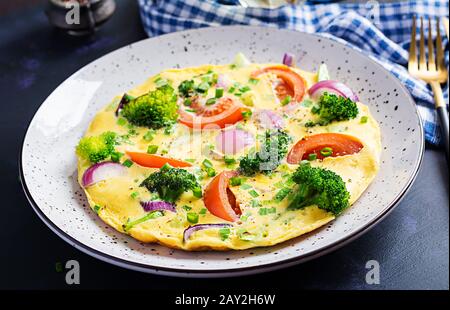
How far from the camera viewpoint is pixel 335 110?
422 cm

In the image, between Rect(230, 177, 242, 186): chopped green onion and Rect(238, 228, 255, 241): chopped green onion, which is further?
Rect(230, 177, 242, 186): chopped green onion

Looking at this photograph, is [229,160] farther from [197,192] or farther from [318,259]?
[318,259]

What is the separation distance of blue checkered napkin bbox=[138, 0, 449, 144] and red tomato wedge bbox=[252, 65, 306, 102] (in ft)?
2.41

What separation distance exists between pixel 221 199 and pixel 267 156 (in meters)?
0.47

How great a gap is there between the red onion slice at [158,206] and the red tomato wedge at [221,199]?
0.21 m

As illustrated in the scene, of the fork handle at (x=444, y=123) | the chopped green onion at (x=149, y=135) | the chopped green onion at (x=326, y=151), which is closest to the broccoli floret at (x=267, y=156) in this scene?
the chopped green onion at (x=326, y=151)

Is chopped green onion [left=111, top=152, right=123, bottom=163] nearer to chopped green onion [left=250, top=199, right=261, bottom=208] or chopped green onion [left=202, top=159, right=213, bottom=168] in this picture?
chopped green onion [left=202, top=159, right=213, bottom=168]

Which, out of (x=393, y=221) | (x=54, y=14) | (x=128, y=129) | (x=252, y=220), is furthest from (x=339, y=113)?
(x=54, y=14)

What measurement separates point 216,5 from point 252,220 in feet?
8.13

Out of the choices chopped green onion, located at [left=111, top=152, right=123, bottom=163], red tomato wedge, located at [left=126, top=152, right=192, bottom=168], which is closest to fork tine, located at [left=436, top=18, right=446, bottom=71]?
red tomato wedge, located at [left=126, top=152, right=192, bottom=168]

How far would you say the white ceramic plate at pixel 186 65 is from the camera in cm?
343

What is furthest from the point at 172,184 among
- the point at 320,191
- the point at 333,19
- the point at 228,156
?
the point at 333,19

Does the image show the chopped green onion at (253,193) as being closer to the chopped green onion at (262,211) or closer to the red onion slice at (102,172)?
the chopped green onion at (262,211)

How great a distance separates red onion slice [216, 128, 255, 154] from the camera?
4.13m
